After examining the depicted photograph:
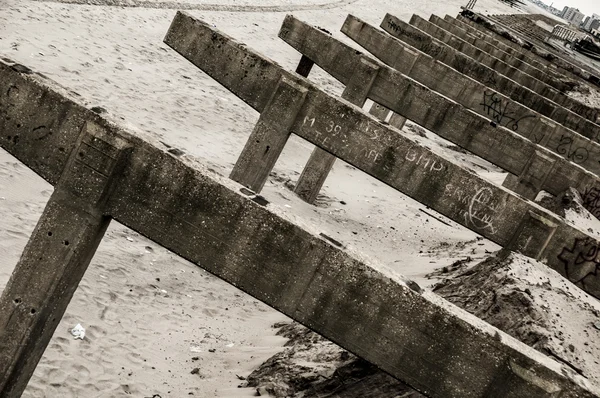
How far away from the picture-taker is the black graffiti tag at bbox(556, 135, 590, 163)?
10719 mm

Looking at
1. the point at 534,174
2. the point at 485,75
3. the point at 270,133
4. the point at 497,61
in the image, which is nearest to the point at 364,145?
the point at 270,133

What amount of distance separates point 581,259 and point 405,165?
197cm

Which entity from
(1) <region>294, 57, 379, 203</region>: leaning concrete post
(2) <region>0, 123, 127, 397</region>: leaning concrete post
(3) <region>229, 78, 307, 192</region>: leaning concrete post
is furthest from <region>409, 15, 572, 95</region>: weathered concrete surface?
(2) <region>0, 123, 127, 397</region>: leaning concrete post

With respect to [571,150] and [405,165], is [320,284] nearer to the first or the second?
[405,165]

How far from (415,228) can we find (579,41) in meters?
40.8

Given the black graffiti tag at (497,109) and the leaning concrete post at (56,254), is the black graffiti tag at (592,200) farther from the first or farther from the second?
the leaning concrete post at (56,254)

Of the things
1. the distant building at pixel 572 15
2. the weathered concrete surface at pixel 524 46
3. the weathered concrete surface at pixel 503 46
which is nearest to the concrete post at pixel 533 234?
the weathered concrete surface at pixel 503 46

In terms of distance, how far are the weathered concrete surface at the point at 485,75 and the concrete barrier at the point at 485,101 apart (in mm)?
1815

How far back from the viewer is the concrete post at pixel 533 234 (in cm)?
619

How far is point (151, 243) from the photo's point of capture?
7945mm

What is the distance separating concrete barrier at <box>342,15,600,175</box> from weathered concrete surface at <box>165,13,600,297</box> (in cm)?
500

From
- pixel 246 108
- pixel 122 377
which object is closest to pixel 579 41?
pixel 246 108

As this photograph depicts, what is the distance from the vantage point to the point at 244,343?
6.43 meters

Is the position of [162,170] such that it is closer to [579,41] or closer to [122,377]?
[122,377]
